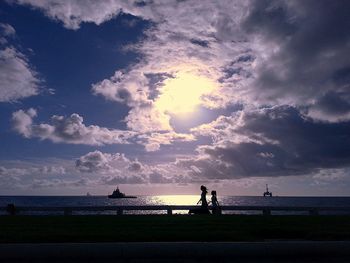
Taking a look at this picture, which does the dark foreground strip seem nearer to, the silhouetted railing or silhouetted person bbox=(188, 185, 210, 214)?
the silhouetted railing

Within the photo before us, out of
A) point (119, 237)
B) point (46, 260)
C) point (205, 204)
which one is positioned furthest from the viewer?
point (205, 204)

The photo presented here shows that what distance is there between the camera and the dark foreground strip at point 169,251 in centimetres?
722

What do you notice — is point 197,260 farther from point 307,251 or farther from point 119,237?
point 119,237

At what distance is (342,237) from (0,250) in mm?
7311

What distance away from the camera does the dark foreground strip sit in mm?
7223

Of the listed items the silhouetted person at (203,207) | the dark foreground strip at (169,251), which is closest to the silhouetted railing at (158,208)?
the silhouetted person at (203,207)

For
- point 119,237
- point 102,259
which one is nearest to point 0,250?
point 102,259

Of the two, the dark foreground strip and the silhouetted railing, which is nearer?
the dark foreground strip

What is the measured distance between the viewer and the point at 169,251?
24.2 ft

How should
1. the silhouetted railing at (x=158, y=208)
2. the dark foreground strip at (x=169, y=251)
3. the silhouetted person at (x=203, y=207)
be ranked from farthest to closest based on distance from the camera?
1. the silhouetted person at (x=203, y=207)
2. the silhouetted railing at (x=158, y=208)
3. the dark foreground strip at (x=169, y=251)

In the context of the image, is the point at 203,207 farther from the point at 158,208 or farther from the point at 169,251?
the point at 169,251

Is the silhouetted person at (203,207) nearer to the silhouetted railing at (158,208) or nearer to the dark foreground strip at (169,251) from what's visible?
the silhouetted railing at (158,208)

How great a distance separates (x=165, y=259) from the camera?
24.0ft

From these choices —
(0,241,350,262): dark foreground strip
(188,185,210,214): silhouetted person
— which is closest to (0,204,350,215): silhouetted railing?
(188,185,210,214): silhouetted person
